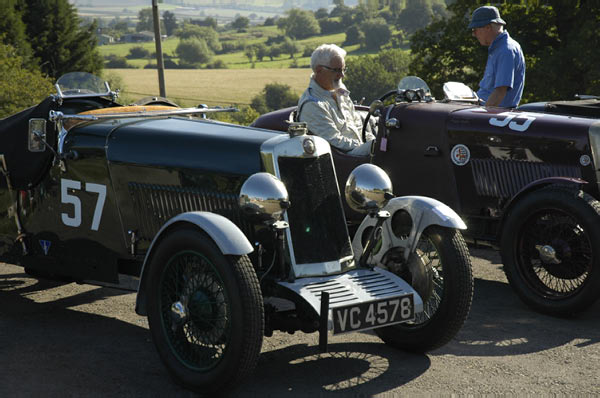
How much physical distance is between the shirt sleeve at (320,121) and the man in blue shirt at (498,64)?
4.63 ft

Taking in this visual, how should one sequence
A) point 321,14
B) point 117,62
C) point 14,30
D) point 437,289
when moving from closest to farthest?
1. point 437,289
2. point 14,30
3. point 117,62
4. point 321,14

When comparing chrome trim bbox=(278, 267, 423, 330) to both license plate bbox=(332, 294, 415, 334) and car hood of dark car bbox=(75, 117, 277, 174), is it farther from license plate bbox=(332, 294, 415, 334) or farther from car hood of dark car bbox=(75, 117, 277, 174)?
car hood of dark car bbox=(75, 117, 277, 174)

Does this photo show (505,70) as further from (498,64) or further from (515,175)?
(515,175)

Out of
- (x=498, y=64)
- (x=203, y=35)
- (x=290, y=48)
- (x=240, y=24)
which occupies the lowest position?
(x=498, y=64)

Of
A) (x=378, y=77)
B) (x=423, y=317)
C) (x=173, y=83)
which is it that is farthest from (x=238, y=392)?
(x=173, y=83)

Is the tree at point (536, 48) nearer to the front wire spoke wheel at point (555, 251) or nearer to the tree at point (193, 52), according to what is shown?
the front wire spoke wheel at point (555, 251)

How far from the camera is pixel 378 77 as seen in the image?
6869 centimetres

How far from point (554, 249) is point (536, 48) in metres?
18.3

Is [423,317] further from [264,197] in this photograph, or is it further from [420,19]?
[420,19]

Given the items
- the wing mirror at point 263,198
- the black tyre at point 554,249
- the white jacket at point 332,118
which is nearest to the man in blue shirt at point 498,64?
the white jacket at point 332,118

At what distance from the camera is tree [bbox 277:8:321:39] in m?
141

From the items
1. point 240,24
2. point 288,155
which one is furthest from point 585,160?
point 240,24

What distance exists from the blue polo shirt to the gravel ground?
81.6 inches

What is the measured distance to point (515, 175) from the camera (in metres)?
5.79
